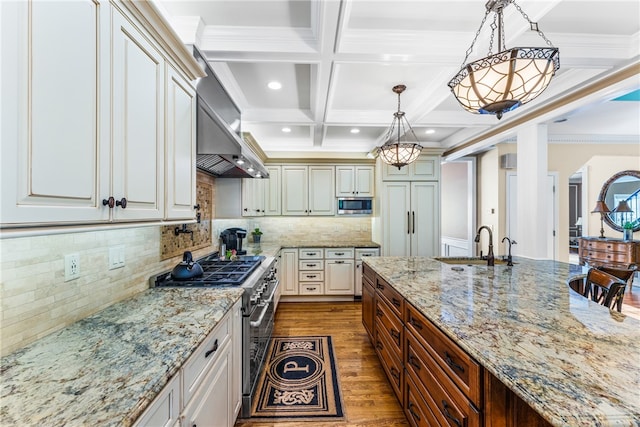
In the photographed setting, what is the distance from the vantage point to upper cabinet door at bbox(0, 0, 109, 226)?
0.66 m

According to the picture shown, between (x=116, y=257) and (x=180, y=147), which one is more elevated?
(x=180, y=147)

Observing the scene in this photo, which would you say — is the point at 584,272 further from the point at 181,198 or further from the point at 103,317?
the point at 103,317

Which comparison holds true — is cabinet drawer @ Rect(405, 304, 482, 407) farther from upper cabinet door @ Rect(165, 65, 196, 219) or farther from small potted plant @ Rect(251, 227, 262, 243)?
small potted plant @ Rect(251, 227, 262, 243)

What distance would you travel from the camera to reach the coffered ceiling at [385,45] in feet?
5.77

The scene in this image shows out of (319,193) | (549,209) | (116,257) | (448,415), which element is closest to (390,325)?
(448,415)

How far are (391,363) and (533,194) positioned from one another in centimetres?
260

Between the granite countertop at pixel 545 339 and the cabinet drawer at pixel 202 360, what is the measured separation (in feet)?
3.54

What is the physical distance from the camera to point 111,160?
3.27 feet

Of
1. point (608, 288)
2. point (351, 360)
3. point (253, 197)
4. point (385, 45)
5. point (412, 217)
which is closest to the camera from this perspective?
point (608, 288)

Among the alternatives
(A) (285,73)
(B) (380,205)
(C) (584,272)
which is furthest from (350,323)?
(A) (285,73)

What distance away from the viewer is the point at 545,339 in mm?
1093

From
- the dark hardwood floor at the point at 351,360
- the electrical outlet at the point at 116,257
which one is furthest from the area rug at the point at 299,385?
the electrical outlet at the point at 116,257

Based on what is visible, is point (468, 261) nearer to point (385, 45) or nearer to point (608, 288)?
point (608, 288)

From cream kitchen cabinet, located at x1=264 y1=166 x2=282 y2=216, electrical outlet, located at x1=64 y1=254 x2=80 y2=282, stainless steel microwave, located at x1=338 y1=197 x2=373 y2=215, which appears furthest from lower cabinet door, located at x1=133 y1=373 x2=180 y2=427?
stainless steel microwave, located at x1=338 y1=197 x2=373 y2=215
